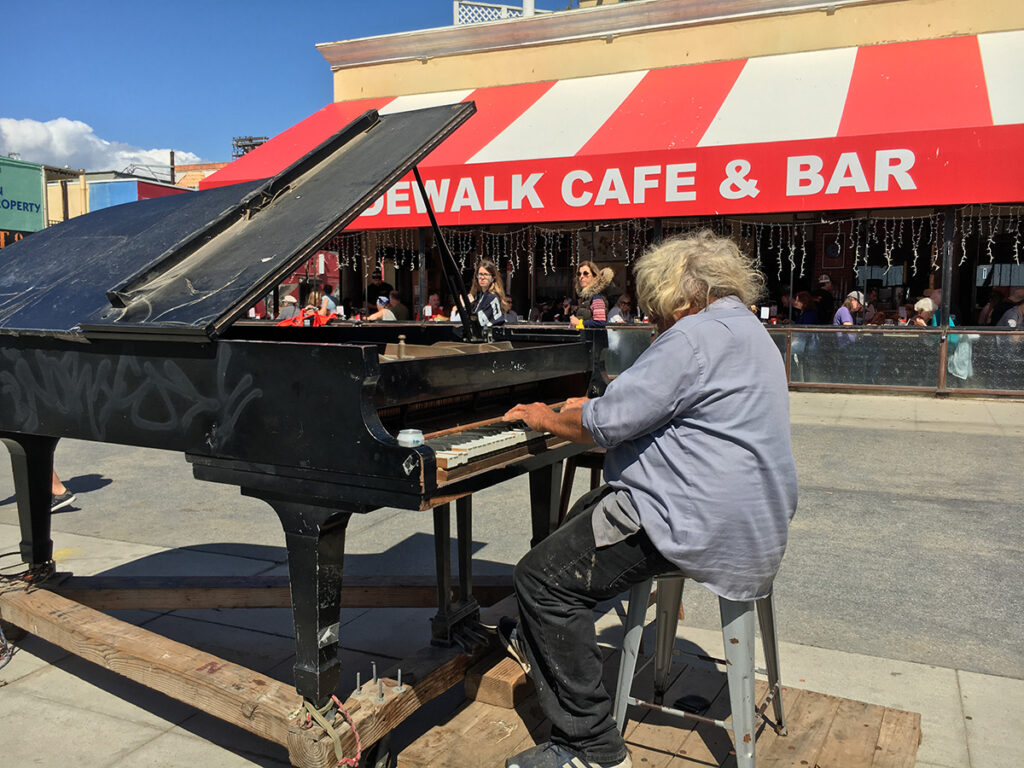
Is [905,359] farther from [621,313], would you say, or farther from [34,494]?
[34,494]

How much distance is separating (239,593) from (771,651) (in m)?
2.19

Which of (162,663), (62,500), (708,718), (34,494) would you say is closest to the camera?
(708,718)

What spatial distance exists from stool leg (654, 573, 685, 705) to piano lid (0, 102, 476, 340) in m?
1.72

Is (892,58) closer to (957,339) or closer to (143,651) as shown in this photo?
(957,339)

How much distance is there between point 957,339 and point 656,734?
10111mm

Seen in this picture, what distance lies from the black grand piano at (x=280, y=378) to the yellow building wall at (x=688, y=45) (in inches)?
467

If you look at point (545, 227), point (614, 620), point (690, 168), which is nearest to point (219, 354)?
point (614, 620)

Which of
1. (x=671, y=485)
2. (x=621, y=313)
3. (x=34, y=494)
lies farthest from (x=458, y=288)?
(x=621, y=313)

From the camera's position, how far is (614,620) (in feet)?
14.0

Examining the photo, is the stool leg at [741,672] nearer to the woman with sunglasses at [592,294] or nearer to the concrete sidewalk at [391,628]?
the concrete sidewalk at [391,628]

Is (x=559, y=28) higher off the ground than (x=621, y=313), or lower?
higher

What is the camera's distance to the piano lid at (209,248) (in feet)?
8.66

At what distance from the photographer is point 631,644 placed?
2709 millimetres

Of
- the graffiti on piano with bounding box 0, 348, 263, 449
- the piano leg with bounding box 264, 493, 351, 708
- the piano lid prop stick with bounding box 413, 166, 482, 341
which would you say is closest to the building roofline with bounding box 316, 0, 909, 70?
the piano lid prop stick with bounding box 413, 166, 482, 341
